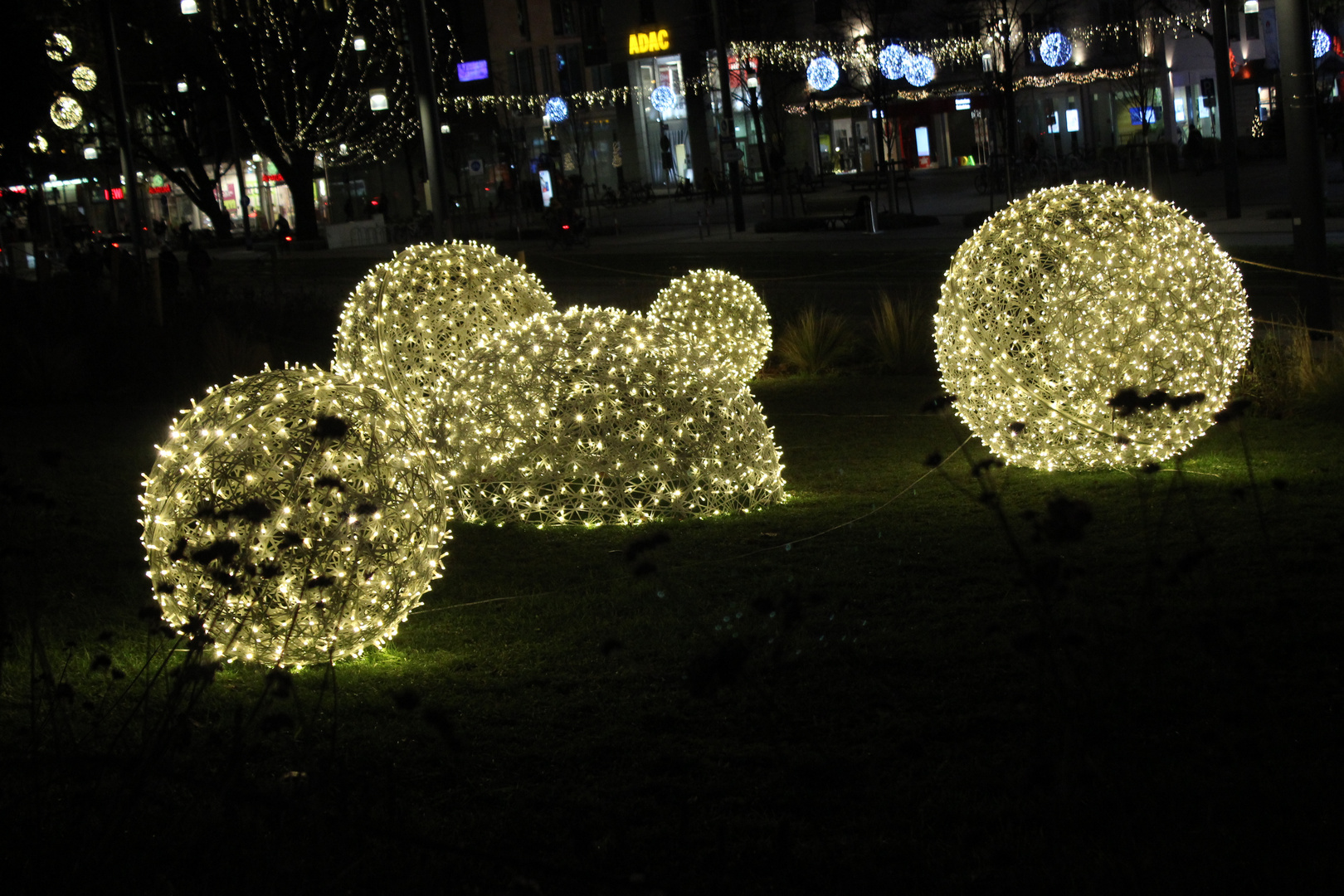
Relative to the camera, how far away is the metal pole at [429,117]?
18.8 m

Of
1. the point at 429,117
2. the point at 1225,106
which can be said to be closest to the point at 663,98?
the point at 1225,106

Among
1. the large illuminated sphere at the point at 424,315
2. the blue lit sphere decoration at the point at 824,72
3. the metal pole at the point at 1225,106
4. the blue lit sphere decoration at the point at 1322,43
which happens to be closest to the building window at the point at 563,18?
the blue lit sphere decoration at the point at 824,72

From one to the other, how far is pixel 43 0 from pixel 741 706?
1821 centimetres

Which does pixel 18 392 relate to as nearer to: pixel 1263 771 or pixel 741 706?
pixel 741 706

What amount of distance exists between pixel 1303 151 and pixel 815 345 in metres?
4.75

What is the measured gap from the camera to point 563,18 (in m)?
71.4

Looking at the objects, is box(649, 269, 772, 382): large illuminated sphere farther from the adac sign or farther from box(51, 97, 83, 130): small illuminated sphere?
the adac sign

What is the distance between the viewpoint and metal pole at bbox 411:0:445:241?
18797mm

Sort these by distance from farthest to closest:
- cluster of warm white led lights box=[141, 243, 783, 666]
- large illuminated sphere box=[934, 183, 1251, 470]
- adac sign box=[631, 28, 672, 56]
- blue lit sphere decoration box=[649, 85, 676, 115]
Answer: adac sign box=[631, 28, 672, 56]
blue lit sphere decoration box=[649, 85, 676, 115]
large illuminated sphere box=[934, 183, 1251, 470]
cluster of warm white led lights box=[141, 243, 783, 666]

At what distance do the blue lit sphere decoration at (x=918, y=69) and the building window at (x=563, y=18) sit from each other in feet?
120

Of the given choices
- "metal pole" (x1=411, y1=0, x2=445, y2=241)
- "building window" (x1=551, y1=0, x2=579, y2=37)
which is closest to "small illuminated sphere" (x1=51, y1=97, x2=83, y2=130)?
"metal pole" (x1=411, y1=0, x2=445, y2=241)

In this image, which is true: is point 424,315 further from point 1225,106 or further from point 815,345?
point 1225,106

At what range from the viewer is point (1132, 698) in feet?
15.1

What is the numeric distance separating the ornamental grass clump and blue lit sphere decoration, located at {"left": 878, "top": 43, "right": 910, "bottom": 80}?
78.1 feet
